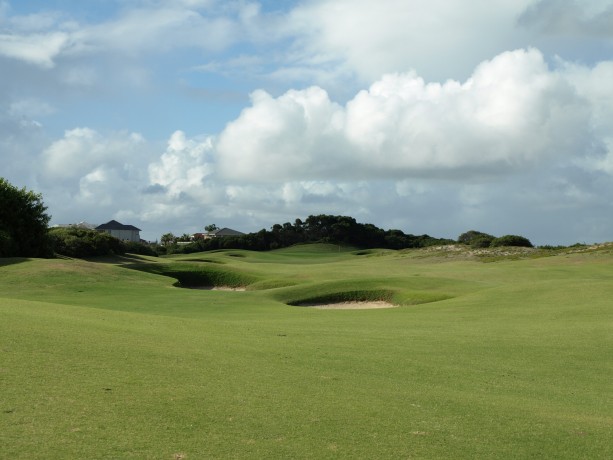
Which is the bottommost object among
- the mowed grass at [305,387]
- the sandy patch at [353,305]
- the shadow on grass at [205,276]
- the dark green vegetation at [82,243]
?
the sandy patch at [353,305]

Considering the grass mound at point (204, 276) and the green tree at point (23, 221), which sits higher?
the green tree at point (23, 221)

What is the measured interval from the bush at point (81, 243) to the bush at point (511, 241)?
51.1 metres

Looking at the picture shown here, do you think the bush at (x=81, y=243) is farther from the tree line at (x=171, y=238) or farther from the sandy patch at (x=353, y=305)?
the sandy patch at (x=353, y=305)

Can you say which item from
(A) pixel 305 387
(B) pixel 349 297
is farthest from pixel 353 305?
(A) pixel 305 387

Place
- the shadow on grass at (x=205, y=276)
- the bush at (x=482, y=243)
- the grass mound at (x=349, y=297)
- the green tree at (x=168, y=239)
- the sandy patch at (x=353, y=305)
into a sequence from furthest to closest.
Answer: the green tree at (x=168, y=239), the bush at (x=482, y=243), the shadow on grass at (x=205, y=276), the grass mound at (x=349, y=297), the sandy patch at (x=353, y=305)

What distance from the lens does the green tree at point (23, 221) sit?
222 feet

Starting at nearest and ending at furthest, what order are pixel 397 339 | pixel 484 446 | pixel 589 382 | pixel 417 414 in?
pixel 484 446 < pixel 417 414 < pixel 589 382 < pixel 397 339

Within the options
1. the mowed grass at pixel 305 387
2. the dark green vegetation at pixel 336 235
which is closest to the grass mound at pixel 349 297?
the mowed grass at pixel 305 387

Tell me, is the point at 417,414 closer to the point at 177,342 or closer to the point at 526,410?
the point at 526,410

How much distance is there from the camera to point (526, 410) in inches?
481

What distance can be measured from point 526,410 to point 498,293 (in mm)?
25130

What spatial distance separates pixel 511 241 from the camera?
348 feet

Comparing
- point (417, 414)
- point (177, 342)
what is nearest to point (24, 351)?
point (177, 342)

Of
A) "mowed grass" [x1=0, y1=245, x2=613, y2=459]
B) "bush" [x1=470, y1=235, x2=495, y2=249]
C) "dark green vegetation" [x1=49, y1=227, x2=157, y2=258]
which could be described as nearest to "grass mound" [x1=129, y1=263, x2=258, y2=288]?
"dark green vegetation" [x1=49, y1=227, x2=157, y2=258]
